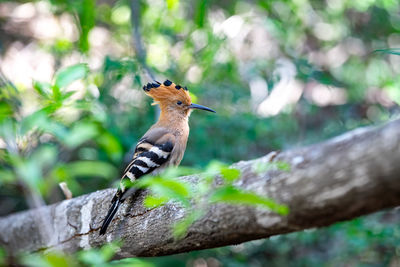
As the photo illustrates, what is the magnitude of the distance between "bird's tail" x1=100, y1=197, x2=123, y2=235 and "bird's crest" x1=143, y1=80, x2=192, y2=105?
1.15m

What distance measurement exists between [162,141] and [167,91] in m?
0.48

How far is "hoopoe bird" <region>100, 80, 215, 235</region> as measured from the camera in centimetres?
221

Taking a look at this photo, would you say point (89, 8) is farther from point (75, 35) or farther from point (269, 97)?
point (75, 35)

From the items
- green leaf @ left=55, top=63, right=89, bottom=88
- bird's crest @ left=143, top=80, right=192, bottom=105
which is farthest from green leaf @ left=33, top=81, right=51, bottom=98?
bird's crest @ left=143, top=80, right=192, bottom=105

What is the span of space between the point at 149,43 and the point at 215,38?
0.81 m

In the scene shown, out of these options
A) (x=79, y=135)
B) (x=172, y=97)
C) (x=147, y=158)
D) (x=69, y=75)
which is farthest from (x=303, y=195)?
(x=172, y=97)

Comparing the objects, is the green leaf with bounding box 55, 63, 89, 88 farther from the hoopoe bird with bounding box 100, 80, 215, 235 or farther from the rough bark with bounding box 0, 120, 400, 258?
the hoopoe bird with bounding box 100, 80, 215, 235

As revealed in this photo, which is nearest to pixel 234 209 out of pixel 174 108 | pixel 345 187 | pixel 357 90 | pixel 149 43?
pixel 345 187

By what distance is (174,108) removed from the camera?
300 centimetres

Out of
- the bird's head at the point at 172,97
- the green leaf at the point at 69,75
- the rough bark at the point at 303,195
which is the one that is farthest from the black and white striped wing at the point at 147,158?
the green leaf at the point at 69,75

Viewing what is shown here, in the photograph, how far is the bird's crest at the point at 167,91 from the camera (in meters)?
2.98

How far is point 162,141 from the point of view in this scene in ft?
8.75

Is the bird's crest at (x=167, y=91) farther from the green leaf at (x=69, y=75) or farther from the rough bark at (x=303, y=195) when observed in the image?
the green leaf at (x=69, y=75)

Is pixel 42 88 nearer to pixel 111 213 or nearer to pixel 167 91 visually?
pixel 111 213
